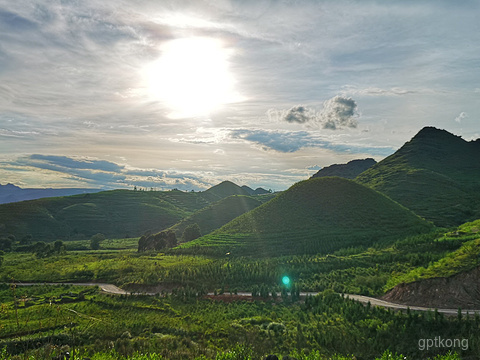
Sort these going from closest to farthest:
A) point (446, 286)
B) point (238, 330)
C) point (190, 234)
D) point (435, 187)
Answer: point (238, 330) < point (446, 286) < point (190, 234) < point (435, 187)

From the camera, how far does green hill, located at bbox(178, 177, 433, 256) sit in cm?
8081

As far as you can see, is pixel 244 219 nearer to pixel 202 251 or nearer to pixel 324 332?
pixel 202 251

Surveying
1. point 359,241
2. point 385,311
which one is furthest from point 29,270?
point 359,241

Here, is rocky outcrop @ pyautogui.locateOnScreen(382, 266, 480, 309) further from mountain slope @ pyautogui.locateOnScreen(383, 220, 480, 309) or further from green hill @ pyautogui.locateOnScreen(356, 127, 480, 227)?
green hill @ pyautogui.locateOnScreen(356, 127, 480, 227)

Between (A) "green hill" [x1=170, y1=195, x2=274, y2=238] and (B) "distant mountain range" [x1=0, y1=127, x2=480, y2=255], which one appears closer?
(B) "distant mountain range" [x1=0, y1=127, x2=480, y2=255]

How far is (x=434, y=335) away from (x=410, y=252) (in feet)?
105

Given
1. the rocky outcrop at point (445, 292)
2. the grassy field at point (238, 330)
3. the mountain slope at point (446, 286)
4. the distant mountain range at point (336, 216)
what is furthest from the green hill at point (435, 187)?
the grassy field at point (238, 330)

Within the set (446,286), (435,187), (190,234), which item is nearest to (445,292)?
(446,286)

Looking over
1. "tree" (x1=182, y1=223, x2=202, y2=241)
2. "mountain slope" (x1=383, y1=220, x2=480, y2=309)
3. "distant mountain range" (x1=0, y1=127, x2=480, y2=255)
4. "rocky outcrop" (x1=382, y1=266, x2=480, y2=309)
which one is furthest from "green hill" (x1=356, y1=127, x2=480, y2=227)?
"tree" (x1=182, y1=223, x2=202, y2=241)

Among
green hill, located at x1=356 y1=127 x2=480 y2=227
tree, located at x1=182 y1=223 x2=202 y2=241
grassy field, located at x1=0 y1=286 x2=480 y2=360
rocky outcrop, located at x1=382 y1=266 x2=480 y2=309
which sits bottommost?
tree, located at x1=182 y1=223 x2=202 y2=241

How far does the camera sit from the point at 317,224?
94.2 meters

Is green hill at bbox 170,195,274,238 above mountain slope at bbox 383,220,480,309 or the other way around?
the other way around

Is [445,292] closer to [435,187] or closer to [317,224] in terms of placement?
[317,224]

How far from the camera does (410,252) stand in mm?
54406
